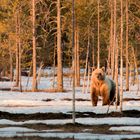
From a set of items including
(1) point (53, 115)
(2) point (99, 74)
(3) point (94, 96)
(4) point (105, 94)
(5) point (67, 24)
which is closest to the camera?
(1) point (53, 115)

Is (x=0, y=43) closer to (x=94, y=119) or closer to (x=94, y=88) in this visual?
(x=94, y=88)

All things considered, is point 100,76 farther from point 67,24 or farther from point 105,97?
point 67,24

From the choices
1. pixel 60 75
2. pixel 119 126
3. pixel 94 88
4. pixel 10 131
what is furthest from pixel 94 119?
pixel 60 75

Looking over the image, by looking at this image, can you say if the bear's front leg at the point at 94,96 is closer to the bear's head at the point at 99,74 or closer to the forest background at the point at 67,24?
the bear's head at the point at 99,74

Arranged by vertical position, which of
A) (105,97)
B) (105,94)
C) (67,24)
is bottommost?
(105,97)

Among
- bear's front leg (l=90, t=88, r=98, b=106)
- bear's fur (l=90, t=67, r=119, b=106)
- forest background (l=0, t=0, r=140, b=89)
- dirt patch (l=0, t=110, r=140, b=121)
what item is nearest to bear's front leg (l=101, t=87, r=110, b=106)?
bear's fur (l=90, t=67, r=119, b=106)

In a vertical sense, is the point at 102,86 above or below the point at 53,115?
above

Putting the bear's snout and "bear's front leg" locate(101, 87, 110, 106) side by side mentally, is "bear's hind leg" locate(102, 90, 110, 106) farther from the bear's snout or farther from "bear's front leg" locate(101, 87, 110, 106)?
the bear's snout

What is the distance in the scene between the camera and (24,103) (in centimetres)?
2981

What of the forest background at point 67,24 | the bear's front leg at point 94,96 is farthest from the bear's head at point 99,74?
the forest background at point 67,24

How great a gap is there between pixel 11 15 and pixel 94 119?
1440 inches

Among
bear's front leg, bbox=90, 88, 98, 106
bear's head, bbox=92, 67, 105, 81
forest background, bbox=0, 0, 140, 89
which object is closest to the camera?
bear's head, bbox=92, 67, 105, 81

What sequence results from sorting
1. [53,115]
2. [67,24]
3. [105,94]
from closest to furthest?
1. [53,115]
2. [105,94]
3. [67,24]

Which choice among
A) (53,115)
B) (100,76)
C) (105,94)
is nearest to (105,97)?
(105,94)
